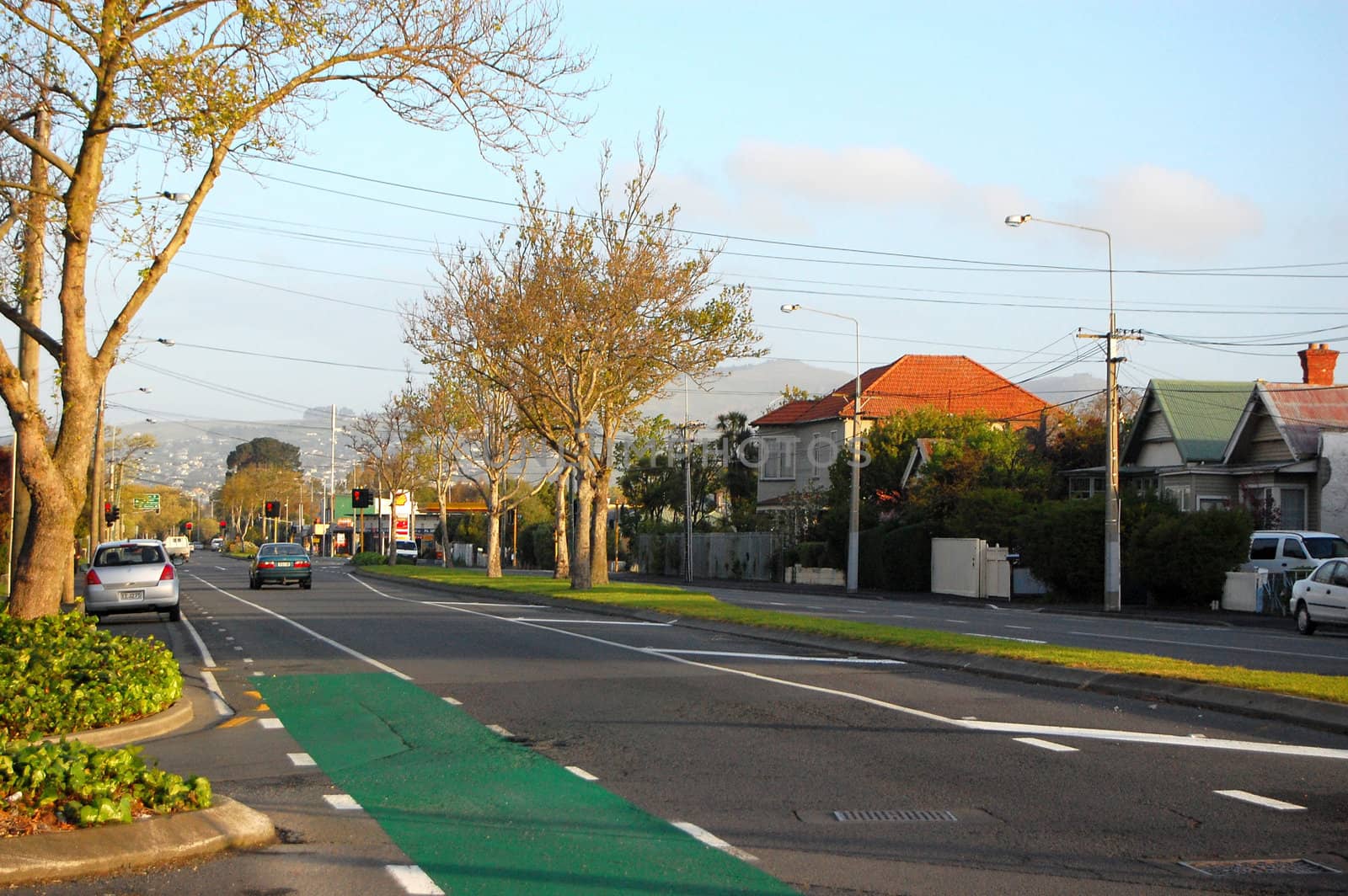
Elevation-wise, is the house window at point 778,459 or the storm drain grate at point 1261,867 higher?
the house window at point 778,459

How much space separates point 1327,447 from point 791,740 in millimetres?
33118

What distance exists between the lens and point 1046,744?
1089cm

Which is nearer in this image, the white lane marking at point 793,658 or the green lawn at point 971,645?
the green lawn at point 971,645

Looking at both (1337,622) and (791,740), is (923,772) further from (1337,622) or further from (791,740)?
(1337,622)

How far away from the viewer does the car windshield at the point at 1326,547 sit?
110 feet

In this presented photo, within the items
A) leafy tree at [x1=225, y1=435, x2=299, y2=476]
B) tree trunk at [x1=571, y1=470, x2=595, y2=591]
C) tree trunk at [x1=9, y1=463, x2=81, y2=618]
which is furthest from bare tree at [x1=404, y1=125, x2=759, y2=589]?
leafy tree at [x1=225, y1=435, x2=299, y2=476]

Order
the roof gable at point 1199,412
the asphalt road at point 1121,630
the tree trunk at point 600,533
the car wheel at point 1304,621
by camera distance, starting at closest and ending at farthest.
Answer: the asphalt road at point 1121,630 → the car wheel at point 1304,621 → the tree trunk at point 600,533 → the roof gable at point 1199,412

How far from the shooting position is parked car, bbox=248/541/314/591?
142 ft

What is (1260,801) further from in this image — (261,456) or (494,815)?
(261,456)

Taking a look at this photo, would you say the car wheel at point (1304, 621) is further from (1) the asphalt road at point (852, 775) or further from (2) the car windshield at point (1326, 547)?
(1) the asphalt road at point (852, 775)

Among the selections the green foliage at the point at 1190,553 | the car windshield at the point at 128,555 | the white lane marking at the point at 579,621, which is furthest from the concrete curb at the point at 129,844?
the green foliage at the point at 1190,553

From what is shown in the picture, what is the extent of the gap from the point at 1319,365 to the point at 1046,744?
4049 cm

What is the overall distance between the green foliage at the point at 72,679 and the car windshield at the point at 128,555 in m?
13.6

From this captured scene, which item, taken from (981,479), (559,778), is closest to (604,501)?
(981,479)
